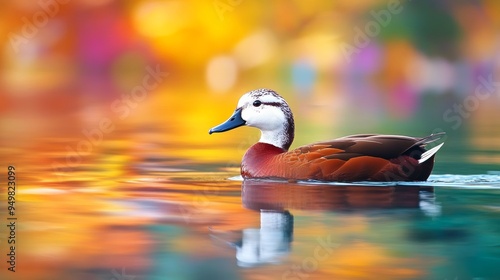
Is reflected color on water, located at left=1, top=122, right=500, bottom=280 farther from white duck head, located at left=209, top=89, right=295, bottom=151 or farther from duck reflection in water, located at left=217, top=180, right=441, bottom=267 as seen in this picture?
white duck head, located at left=209, top=89, right=295, bottom=151

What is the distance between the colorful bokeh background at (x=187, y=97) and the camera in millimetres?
9461

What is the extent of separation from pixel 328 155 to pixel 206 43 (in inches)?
1099

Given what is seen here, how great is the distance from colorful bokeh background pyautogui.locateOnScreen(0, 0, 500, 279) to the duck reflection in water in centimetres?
21

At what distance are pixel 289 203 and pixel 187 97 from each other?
18.0m

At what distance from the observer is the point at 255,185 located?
466 inches

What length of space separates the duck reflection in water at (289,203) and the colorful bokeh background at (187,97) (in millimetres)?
209

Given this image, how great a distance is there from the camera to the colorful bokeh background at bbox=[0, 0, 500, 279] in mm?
9461

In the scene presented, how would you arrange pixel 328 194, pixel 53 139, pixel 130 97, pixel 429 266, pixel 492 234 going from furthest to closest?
pixel 130 97 → pixel 53 139 → pixel 328 194 → pixel 492 234 → pixel 429 266

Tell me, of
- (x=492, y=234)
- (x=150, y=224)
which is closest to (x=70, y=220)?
(x=150, y=224)

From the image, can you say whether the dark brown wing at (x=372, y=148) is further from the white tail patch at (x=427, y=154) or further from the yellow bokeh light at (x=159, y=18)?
the yellow bokeh light at (x=159, y=18)

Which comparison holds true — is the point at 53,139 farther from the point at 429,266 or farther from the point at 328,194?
the point at 429,266

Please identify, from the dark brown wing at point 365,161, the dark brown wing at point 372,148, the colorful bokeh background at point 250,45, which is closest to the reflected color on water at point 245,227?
the dark brown wing at point 365,161

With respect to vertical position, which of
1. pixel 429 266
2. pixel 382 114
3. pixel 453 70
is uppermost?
pixel 453 70

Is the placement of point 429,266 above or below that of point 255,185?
below
